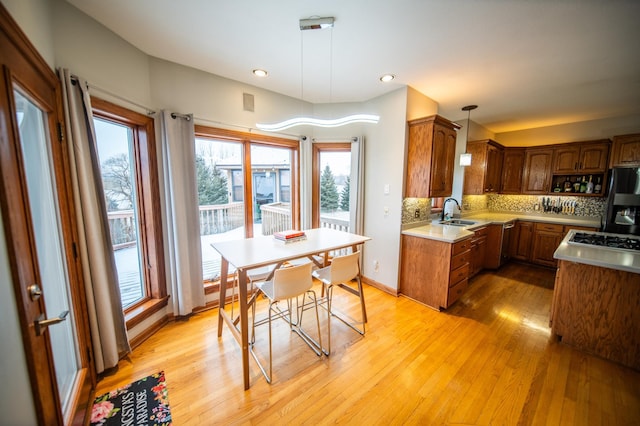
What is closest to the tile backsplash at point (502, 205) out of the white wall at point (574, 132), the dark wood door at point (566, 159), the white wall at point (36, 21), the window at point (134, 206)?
the dark wood door at point (566, 159)

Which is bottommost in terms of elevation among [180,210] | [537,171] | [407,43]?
[180,210]

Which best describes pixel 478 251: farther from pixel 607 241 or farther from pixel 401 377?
pixel 401 377

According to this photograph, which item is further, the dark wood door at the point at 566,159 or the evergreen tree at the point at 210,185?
the dark wood door at the point at 566,159

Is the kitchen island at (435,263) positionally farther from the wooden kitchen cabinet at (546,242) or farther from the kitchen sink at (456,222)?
the wooden kitchen cabinet at (546,242)

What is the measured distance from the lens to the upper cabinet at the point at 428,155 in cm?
288

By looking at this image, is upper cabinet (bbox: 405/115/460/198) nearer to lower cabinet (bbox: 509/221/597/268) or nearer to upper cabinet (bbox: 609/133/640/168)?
lower cabinet (bbox: 509/221/597/268)

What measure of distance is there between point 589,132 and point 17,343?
715 cm

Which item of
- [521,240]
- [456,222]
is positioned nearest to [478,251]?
[456,222]

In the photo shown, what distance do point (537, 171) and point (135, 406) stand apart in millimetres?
6685

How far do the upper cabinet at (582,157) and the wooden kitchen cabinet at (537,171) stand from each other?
4.3 inches

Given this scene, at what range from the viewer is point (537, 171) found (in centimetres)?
452

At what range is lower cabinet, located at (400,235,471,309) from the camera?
2764 mm

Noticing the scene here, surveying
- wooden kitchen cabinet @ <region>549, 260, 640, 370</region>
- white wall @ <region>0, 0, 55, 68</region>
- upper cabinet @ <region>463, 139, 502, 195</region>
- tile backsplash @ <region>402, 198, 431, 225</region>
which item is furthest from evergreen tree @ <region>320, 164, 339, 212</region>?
white wall @ <region>0, 0, 55, 68</region>

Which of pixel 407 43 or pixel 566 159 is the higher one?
pixel 407 43
